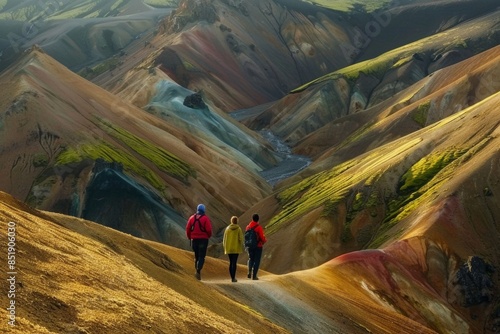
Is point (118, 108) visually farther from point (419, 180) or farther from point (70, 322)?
point (70, 322)

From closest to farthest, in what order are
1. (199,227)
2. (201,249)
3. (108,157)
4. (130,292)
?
(130,292) → (199,227) → (201,249) → (108,157)

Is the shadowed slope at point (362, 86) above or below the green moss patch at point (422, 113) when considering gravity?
above

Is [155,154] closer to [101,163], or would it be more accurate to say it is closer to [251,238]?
[101,163]

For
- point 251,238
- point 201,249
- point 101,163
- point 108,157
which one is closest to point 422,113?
point 108,157

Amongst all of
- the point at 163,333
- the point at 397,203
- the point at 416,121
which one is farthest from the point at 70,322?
the point at 416,121

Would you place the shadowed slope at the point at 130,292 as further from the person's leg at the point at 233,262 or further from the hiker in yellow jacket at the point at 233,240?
the hiker in yellow jacket at the point at 233,240

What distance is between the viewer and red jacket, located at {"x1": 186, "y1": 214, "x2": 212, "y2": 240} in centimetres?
2541

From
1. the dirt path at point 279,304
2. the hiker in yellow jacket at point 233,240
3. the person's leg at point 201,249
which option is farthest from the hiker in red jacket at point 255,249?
the person's leg at point 201,249

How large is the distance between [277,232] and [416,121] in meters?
41.6

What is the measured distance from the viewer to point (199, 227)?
1002 inches

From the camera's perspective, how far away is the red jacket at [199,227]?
25.4 meters

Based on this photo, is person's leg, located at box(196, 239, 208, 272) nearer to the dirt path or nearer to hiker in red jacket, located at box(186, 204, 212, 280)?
hiker in red jacket, located at box(186, 204, 212, 280)

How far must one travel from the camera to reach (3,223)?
19.4 meters

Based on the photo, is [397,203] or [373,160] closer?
[397,203]
